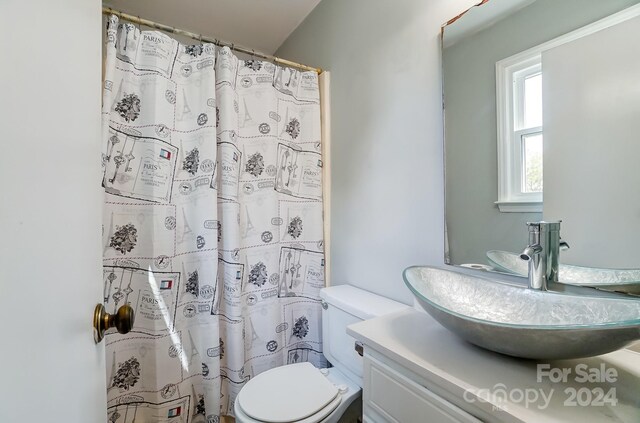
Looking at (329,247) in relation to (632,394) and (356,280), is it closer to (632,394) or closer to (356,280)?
(356,280)

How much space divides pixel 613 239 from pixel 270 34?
Answer: 7.43ft

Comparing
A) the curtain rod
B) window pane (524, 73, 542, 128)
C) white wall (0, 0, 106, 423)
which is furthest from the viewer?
the curtain rod

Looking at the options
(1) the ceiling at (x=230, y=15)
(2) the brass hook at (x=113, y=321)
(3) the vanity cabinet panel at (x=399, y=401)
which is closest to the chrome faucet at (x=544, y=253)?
(3) the vanity cabinet panel at (x=399, y=401)

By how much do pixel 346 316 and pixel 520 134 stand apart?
99 centimetres

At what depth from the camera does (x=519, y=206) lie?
2.98 ft

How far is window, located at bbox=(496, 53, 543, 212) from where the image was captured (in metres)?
0.86

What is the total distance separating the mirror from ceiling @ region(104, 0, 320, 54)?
1228 millimetres

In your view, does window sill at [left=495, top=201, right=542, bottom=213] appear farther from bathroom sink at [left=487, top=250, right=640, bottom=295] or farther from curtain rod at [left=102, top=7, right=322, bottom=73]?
curtain rod at [left=102, top=7, right=322, bottom=73]

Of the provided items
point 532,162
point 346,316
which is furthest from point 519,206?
point 346,316

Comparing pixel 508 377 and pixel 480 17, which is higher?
pixel 480 17

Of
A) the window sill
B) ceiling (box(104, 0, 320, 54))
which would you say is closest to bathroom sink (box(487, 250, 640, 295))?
the window sill

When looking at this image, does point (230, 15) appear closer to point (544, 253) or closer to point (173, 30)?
point (173, 30)

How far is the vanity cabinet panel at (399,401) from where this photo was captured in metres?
0.60

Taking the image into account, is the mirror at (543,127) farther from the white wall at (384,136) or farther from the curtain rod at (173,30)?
the curtain rod at (173,30)
